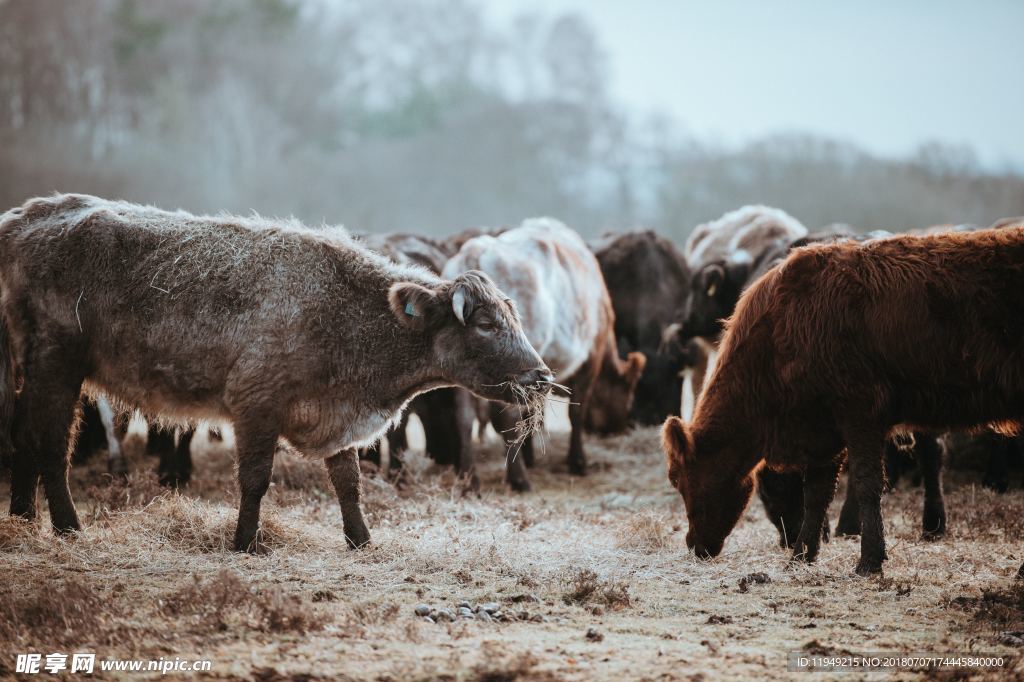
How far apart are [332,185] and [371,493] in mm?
34032

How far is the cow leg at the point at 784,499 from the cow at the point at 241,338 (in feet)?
5.70

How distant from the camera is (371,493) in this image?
865 cm

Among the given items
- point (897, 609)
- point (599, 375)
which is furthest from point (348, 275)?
point (599, 375)

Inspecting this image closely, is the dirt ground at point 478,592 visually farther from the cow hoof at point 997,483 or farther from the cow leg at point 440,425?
the cow leg at point 440,425

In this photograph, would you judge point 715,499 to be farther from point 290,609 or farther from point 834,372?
point 290,609

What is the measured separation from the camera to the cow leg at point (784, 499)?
714 cm

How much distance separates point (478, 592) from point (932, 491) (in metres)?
3.77

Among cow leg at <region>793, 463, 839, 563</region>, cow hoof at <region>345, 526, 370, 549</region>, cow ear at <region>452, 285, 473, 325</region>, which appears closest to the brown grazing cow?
cow leg at <region>793, 463, 839, 563</region>

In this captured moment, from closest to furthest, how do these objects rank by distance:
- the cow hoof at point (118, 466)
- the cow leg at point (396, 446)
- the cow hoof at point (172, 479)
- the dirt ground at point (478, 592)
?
the dirt ground at point (478, 592)
the cow hoof at point (172, 479)
the cow hoof at point (118, 466)
the cow leg at point (396, 446)

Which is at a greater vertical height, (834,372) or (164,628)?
(834,372)

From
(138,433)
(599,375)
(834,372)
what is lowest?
(138,433)

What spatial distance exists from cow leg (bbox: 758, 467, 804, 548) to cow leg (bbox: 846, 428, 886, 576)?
3.12 feet

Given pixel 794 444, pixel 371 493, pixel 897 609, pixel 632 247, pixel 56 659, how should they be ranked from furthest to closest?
1. pixel 632 247
2. pixel 371 493
3. pixel 794 444
4. pixel 897 609
5. pixel 56 659

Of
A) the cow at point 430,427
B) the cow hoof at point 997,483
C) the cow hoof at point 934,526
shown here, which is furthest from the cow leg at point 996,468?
the cow at point 430,427
